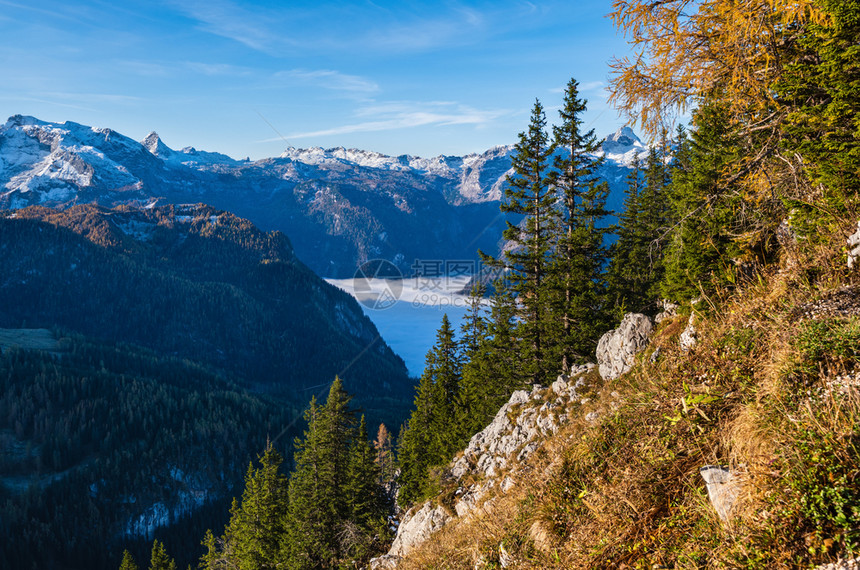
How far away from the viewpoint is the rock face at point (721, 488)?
13.4 feet

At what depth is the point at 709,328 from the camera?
743cm

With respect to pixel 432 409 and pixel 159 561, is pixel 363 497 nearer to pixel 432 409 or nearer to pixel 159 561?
pixel 432 409

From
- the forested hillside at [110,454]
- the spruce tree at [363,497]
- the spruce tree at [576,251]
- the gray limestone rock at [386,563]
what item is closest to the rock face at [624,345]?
the spruce tree at [576,251]

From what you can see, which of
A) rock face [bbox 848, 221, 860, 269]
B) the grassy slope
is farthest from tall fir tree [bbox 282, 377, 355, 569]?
rock face [bbox 848, 221, 860, 269]

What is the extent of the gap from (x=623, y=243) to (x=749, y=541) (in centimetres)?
2870

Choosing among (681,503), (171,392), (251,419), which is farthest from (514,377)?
(171,392)

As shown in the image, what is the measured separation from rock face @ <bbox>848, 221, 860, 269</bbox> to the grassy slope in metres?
0.15

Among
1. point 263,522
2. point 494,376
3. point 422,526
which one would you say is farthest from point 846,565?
point 263,522

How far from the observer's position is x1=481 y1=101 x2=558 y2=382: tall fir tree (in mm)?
22234

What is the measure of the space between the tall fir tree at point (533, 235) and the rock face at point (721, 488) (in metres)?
17.8

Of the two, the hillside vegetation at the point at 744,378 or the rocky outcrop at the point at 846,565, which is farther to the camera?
the hillside vegetation at the point at 744,378

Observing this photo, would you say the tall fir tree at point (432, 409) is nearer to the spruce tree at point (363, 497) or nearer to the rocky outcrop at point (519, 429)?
the spruce tree at point (363, 497)

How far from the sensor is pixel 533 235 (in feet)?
77.3

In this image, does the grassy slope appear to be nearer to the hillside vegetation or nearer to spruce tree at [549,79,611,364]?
the hillside vegetation
